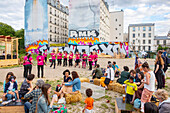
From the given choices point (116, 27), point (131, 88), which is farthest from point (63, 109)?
point (116, 27)

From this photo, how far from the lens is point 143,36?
192 feet

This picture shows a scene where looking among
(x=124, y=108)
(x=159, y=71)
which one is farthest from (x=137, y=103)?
(x=159, y=71)

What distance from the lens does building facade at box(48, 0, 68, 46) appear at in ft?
119

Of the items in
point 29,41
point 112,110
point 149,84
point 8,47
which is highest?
point 29,41

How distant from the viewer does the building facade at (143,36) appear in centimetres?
5756

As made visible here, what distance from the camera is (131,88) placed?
461 centimetres

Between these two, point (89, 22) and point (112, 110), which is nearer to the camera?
point (112, 110)

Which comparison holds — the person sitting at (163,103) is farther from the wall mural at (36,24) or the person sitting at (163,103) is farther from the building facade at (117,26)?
the building facade at (117,26)

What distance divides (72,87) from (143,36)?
199ft

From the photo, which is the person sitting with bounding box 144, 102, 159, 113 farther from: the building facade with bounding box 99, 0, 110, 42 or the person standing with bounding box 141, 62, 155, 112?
the building facade with bounding box 99, 0, 110, 42

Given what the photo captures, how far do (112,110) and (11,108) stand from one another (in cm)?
329

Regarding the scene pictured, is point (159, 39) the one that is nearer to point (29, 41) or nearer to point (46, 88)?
point (29, 41)

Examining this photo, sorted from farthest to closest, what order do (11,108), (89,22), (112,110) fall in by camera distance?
(89,22) → (112,110) → (11,108)

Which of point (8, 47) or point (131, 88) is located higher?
point (8, 47)
